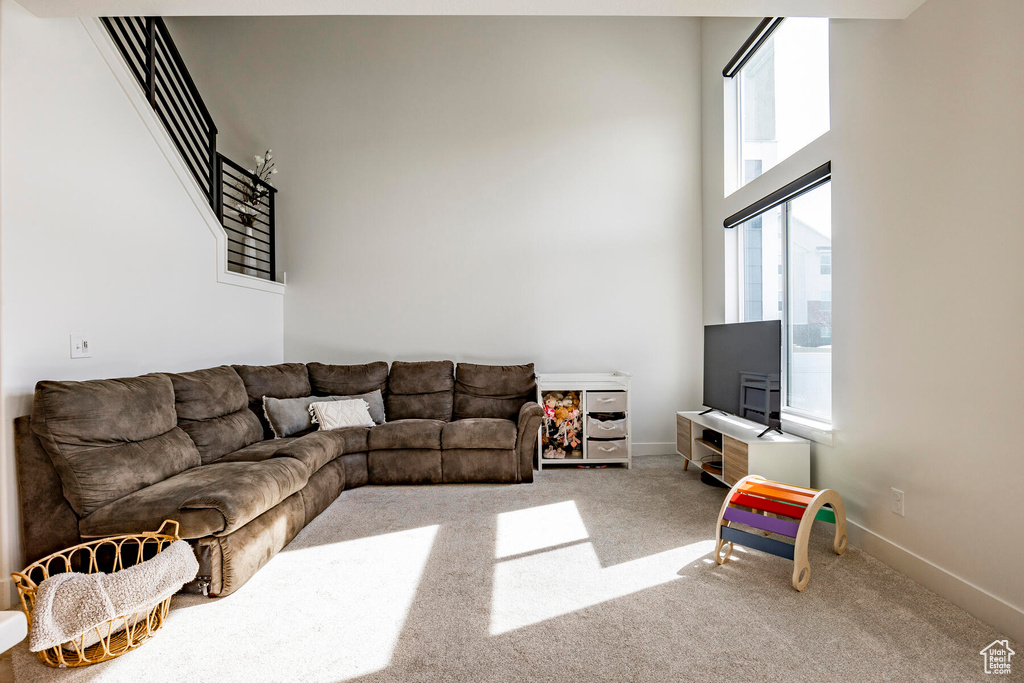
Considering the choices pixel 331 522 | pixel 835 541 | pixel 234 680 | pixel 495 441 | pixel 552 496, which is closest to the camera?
pixel 234 680

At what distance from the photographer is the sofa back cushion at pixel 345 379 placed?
4582 mm

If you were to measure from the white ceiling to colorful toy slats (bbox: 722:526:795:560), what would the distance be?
2.40m

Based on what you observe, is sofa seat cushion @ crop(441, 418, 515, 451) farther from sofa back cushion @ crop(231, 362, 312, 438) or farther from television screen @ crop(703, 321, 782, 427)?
television screen @ crop(703, 321, 782, 427)

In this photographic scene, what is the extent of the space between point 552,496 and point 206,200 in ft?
10.6

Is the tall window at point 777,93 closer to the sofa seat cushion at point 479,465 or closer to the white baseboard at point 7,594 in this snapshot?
the sofa seat cushion at point 479,465

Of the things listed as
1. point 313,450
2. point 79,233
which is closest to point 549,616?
point 313,450

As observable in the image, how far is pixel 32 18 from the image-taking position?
245cm

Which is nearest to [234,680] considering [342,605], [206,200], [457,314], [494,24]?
[342,605]

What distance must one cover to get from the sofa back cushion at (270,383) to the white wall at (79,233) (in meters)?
0.36

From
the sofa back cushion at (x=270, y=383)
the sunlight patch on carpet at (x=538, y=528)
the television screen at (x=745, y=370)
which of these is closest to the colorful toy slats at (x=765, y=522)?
the sunlight patch on carpet at (x=538, y=528)

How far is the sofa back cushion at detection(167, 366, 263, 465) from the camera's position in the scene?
3.09m

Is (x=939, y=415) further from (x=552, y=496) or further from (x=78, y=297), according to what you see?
(x=78, y=297)

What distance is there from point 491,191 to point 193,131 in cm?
253

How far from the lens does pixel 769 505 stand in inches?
103
